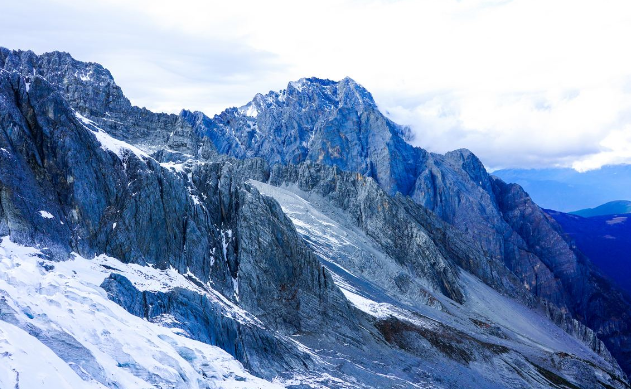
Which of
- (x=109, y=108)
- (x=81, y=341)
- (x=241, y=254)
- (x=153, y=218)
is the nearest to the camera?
(x=81, y=341)

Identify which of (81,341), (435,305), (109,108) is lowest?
(81,341)

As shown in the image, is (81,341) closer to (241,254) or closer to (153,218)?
(153,218)

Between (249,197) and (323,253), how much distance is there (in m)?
29.6

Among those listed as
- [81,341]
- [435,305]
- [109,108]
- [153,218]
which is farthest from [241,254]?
[435,305]

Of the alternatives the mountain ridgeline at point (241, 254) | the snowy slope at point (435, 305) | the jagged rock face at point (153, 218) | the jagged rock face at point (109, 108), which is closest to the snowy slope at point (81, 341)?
the mountain ridgeline at point (241, 254)

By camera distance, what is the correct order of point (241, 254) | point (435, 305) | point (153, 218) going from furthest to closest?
point (435, 305) → point (241, 254) → point (153, 218)

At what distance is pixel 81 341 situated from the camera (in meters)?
41.0

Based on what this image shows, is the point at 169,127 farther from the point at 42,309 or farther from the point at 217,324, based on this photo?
the point at 42,309

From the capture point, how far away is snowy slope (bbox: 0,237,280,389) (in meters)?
34.4

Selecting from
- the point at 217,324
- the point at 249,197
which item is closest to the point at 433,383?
the point at 217,324

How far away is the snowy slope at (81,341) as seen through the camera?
3444 cm

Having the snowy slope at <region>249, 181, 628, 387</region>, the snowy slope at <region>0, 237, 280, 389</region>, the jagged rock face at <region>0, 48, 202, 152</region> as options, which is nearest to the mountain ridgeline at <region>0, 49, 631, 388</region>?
the jagged rock face at <region>0, 48, 202, 152</region>

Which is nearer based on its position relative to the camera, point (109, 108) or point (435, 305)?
point (109, 108)

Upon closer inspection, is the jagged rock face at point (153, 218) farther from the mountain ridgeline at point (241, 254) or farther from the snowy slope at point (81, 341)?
the snowy slope at point (81, 341)
